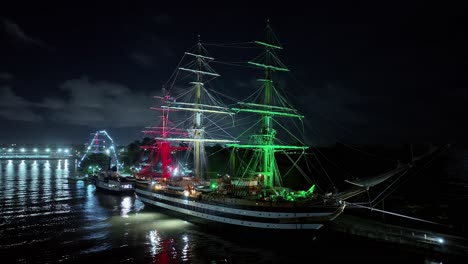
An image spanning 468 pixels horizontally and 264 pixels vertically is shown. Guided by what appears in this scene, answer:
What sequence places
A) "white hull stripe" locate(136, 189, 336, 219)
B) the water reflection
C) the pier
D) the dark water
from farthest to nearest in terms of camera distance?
the water reflection → "white hull stripe" locate(136, 189, 336, 219) → the dark water → the pier

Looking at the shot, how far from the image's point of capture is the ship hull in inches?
1127

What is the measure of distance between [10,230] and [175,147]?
99.8 feet

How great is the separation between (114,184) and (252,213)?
49608mm

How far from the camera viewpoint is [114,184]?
71.5 metres

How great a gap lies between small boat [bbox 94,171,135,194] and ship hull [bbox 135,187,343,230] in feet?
108

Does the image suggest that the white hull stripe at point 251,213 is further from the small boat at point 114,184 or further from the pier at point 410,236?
the small boat at point 114,184

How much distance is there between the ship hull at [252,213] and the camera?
28.6 metres

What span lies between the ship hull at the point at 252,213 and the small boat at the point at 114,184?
33.0 meters

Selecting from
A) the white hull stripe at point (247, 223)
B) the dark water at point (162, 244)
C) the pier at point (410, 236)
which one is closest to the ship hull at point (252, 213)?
the white hull stripe at point (247, 223)

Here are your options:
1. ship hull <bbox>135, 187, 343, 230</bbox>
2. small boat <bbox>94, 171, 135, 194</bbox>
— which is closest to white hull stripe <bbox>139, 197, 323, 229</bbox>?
ship hull <bbox>135, 187, 343, 230</bbox>

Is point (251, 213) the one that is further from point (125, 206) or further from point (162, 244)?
point (125, 206)

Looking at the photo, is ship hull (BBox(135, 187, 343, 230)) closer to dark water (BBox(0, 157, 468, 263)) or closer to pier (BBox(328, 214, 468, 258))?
dark water (BBox(0, 157, 468, 263))

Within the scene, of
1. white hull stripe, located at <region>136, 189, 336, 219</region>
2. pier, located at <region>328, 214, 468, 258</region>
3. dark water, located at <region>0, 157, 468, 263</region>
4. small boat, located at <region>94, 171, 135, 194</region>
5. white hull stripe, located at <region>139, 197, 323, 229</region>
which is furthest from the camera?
small boat, located at <region>94, 171, 135, 194</region>

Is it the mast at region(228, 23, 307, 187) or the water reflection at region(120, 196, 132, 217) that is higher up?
the mast at region(228, 23, 307, 187)
